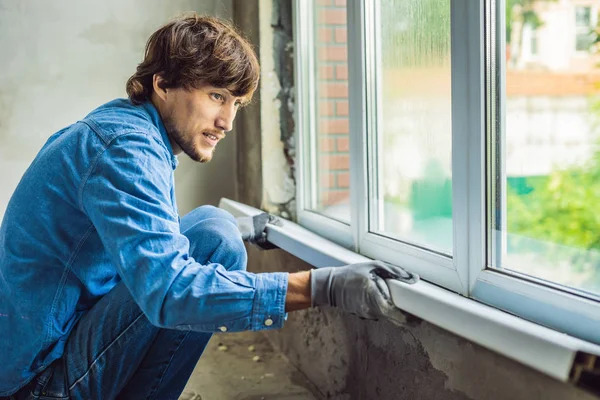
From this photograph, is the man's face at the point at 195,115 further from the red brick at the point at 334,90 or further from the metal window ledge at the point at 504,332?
the red brick at the point at 334,90

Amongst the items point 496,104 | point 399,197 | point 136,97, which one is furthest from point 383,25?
point 136,97

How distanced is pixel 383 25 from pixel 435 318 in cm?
94

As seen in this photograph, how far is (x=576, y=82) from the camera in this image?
3.45 feet

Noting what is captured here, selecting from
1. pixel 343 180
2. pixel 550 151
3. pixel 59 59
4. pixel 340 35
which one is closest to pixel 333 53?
pixel 340 35

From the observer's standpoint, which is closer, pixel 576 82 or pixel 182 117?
pixel 576 82

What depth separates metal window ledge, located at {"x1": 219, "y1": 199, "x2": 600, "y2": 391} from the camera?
0.92 meters

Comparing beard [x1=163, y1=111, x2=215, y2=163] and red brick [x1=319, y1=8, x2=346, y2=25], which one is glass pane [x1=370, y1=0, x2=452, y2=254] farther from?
beard [x1=163, y1=111, x2=215, y2=163]

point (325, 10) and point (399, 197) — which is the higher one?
point (325, 10)

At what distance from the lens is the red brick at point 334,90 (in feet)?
7.39

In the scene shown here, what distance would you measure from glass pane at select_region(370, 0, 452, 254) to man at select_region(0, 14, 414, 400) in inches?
11.2

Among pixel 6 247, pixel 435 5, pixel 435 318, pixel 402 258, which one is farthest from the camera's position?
pixel 402 258

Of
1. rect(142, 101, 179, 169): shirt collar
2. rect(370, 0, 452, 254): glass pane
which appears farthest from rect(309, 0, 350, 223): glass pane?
rect(142, 101, 179, 169): shirt collar

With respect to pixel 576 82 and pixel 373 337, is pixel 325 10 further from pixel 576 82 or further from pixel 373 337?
pixel 576 82

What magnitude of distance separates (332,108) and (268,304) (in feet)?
4.06
